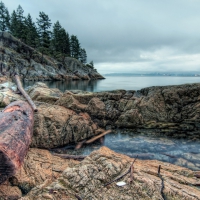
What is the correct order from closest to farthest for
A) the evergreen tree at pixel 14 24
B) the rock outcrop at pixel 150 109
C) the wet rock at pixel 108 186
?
1. the wet rock at pixel 108 186
2. the rock outcrop at pixel 150 109
3. the evergreen tree at pixel 14 24

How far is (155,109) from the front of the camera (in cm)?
1257

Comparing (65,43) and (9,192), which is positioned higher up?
(65,43)

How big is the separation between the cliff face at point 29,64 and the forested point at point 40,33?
421cm

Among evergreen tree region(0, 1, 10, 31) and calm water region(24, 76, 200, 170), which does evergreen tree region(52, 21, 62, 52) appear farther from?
calm water region(24, 76, 200, 170)

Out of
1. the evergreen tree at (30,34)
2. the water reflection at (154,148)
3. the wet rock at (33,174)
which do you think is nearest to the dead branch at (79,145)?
the water reflection at (154,148)

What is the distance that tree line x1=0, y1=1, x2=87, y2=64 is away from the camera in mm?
69000

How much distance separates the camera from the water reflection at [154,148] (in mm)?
7363

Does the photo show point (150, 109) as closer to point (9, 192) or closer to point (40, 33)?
point (9, 192)

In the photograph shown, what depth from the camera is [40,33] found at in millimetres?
72438

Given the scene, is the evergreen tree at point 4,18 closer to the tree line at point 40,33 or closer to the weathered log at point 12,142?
the tree line at point 40,33

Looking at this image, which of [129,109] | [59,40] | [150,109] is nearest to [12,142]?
[129,109]

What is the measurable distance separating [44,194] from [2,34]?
73132 mm

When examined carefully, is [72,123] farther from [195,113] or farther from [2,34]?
[2,34]

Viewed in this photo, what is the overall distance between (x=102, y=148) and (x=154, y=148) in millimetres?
3917
